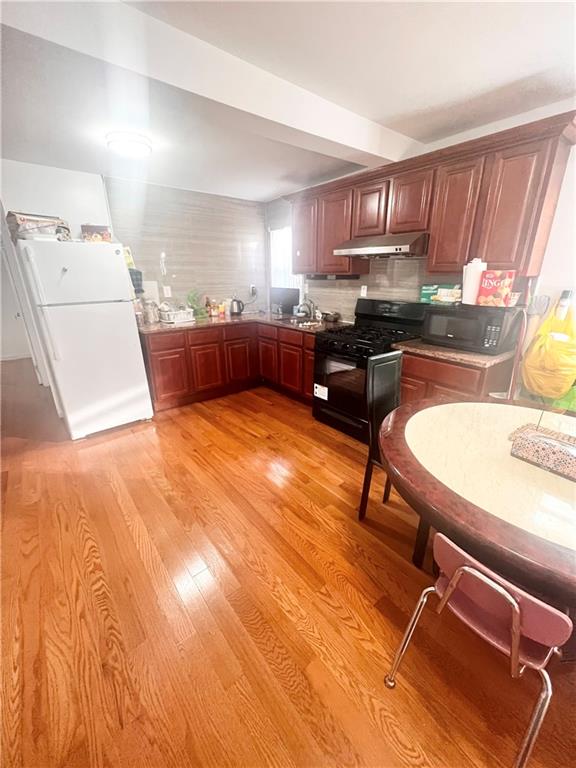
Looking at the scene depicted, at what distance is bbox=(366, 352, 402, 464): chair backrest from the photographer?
167cm

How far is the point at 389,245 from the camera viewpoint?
2.52 meters

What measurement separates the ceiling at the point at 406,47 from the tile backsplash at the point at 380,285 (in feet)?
3.69

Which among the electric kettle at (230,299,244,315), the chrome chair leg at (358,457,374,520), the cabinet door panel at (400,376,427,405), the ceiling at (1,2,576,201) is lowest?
the chrome chair leg at (358,457,374,520)

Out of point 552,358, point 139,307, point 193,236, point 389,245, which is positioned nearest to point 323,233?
point 389,245

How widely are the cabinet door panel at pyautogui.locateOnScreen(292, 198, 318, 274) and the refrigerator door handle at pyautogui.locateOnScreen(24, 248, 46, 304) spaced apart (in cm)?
246

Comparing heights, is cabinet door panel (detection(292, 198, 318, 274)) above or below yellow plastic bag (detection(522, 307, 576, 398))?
above

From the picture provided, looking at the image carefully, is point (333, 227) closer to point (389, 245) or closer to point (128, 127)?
point (389, 245)

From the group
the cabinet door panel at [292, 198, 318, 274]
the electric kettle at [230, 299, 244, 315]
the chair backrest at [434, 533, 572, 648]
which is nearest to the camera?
the chair backrest at [434, 533, 572, 648]

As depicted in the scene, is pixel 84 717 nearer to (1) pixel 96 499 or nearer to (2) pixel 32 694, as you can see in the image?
(2) pixel 32 694

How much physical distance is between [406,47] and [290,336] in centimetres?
224

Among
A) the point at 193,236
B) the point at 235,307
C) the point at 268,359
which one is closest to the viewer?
the point at 268,359

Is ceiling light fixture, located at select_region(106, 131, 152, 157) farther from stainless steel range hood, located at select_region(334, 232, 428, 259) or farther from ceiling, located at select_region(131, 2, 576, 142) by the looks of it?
stainless steel range hood, located at select_region(334, 232, 428, 259)

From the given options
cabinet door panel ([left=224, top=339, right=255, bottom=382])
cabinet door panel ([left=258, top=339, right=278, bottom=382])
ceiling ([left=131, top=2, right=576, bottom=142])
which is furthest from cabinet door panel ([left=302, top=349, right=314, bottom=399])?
ceiling ([left=131, top=2, right=576, bottom=142])

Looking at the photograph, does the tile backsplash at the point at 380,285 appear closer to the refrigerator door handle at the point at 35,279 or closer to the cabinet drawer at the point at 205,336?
the cabinet drawer at the point at 205,336
